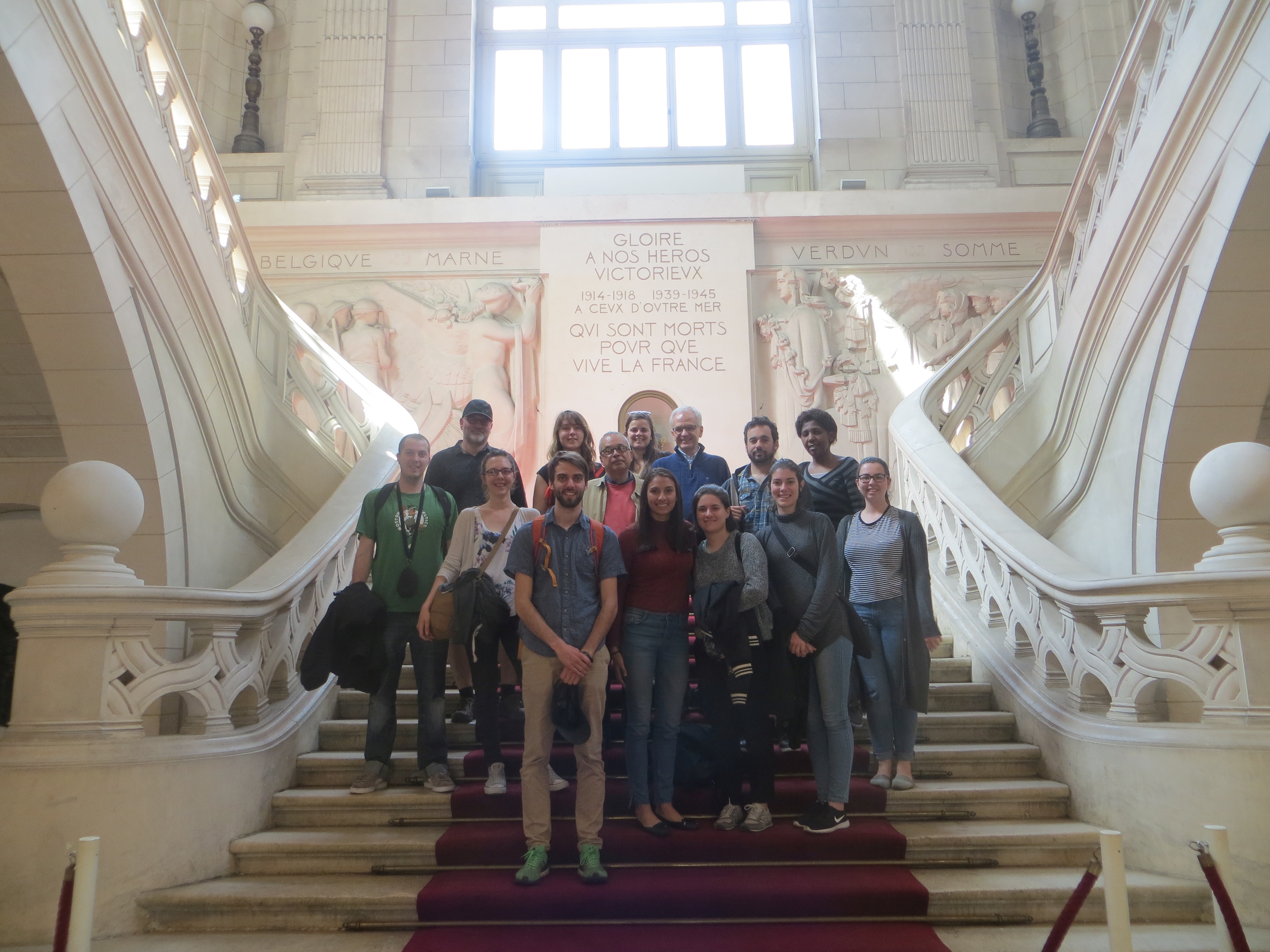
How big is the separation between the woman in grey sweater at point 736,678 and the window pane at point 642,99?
31.9 ft

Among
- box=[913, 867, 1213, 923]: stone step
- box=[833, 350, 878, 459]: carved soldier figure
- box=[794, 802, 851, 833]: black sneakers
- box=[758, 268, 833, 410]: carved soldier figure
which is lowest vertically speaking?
box=[913, 867, 1213, 923]: stone step

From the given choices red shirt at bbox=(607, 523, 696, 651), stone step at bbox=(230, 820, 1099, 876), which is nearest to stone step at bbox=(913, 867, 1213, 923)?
stone step at bbox=(230, 820, 1099, 876)

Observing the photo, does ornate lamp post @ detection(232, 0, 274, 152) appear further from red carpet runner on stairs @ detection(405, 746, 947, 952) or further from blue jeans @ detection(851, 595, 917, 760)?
blue jeans @ detection(851, 595, 917, 760)

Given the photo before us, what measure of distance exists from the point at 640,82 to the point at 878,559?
1037 centimetres

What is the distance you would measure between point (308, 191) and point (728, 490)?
9.01 m

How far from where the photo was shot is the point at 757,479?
4.98 meters

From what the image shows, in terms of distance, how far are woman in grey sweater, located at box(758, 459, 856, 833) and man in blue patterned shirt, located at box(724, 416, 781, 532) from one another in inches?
13.0

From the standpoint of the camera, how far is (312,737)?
507 centimetres

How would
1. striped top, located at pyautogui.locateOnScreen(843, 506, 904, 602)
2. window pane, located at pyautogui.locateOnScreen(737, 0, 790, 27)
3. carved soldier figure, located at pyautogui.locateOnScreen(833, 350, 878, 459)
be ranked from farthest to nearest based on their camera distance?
window pane, located at pyautogui.locateOnScreen(737, 0, 790, 27)
carved soldier figure, located at pyautogui.locateOnScreen(833, 350, 878, 459)
striped top, located at pyautogui.locateOnScreen(843, 506, 904, 602)

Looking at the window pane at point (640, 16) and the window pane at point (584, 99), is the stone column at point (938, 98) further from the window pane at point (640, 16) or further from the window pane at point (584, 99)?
the window pane at point (584, 99)

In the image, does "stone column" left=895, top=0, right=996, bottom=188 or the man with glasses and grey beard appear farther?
"stone column" left=895, top=0, right=996, bottom=188

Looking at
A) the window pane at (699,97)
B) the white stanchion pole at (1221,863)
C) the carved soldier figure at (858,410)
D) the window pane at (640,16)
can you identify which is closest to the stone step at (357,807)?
the white stanchion pole at (1221,863)

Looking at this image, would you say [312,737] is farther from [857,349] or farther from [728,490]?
[857,349]

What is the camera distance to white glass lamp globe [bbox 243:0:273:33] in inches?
514
